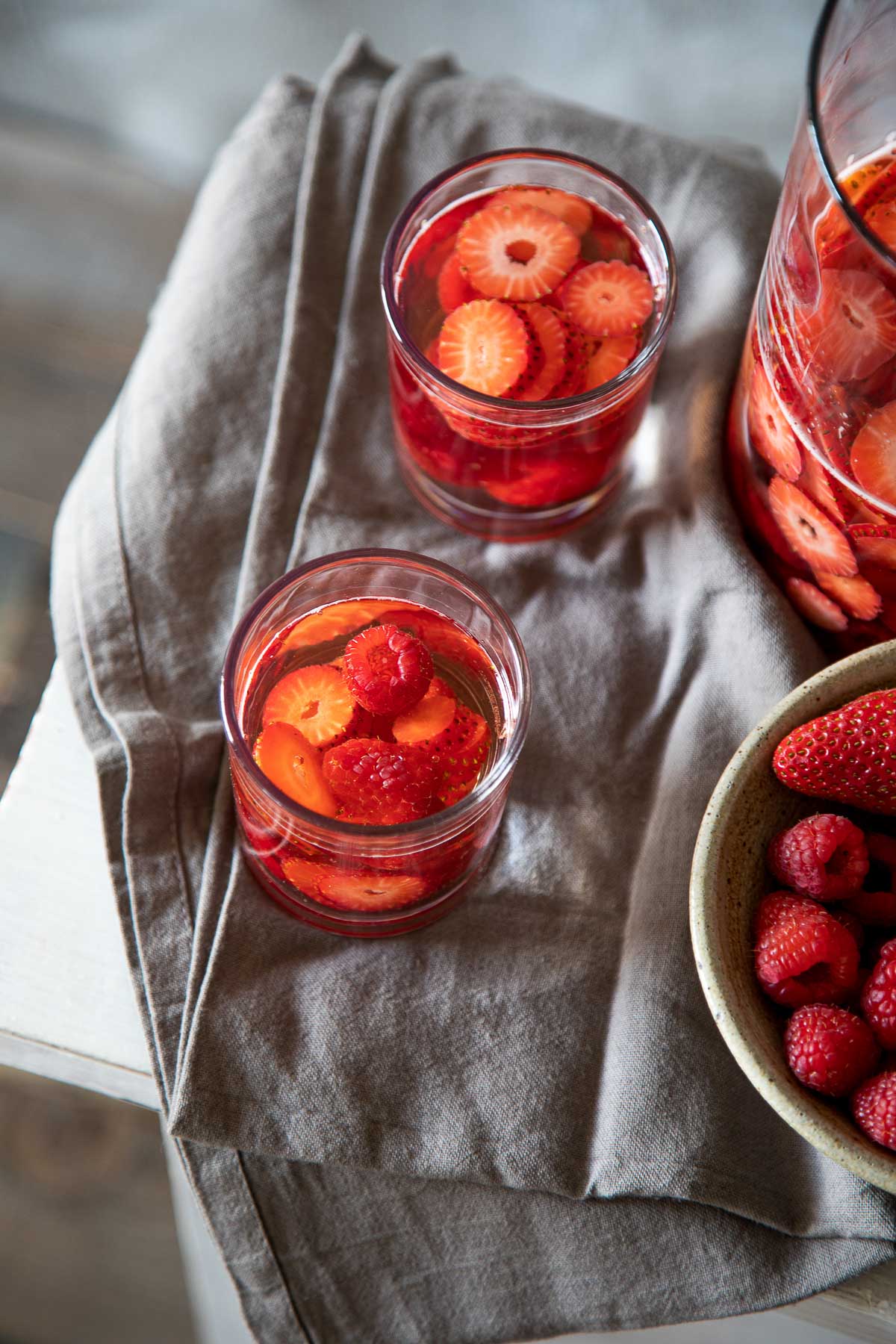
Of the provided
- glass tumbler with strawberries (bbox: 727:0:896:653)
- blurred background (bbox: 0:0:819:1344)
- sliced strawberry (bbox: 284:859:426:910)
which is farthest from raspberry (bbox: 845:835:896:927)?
blurred background (bbox: 0:0:819:1344)

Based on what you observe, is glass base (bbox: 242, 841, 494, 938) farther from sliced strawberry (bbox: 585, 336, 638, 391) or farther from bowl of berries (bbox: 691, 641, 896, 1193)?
sliced strawberry (bbox: 585, 336, 638, 391)

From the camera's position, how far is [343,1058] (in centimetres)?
68

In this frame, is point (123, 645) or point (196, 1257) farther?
Answer: point (196, 1257)

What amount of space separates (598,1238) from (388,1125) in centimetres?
13

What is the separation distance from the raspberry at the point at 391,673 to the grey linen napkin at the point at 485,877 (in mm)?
106

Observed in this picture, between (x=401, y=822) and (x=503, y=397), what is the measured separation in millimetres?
245

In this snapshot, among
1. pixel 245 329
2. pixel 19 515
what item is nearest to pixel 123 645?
pixel 245 329

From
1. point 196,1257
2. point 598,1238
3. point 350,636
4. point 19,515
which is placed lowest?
point 196,1257

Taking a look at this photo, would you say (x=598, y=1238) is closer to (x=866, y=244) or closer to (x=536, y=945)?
(x=536, y=945)

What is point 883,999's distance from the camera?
24.3 inches

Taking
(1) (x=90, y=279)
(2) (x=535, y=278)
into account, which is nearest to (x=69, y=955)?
(2) (x=535, y=278)

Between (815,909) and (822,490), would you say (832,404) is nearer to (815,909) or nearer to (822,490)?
(822,490)

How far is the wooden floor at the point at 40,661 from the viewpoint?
135 cm

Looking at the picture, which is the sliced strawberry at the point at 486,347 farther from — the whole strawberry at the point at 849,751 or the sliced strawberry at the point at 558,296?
the whole strawberry at the point at 849,751
